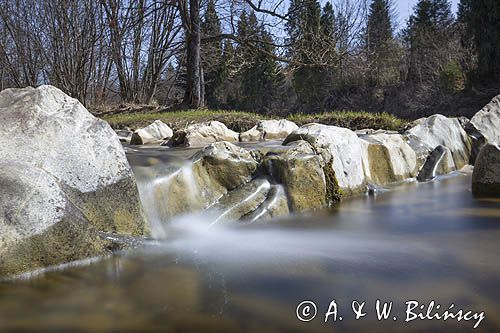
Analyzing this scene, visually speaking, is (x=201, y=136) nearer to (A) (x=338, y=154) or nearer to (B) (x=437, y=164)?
(A) (x=338, y=154)

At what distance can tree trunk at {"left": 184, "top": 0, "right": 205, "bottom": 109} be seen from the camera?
1387 cm

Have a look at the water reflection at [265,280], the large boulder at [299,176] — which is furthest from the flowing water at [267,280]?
the large boulder at [299,176]

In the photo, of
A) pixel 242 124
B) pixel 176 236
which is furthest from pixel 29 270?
pixel 242 124

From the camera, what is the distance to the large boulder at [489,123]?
331 inches

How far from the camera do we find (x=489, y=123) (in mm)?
8602

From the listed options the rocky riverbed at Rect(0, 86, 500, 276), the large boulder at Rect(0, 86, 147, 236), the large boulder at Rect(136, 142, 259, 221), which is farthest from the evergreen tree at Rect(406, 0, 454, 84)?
the large boulder at Rect(0, 86, 147, 236)

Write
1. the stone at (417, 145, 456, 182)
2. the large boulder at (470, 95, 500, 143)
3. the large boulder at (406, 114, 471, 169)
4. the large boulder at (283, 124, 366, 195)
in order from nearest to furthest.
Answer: the large boulder at (283, 124, 366, 195) → the stone at (417, 145, 456, 182) → the large boulder at (406, 114, 471, 169) → the large boulder at (470, 95, 500, 143)

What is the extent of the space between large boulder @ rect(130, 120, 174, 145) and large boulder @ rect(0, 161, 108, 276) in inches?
236

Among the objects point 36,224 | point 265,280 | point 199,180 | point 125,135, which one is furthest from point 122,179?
point 125,135

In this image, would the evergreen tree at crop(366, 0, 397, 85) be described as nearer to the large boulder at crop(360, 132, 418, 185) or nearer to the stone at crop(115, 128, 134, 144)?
the stone at crop(115, 128, 134, 144)

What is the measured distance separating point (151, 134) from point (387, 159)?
4.83 meters

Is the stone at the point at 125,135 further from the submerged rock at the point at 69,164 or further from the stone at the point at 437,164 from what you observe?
the submerged rock at the point at 69,164

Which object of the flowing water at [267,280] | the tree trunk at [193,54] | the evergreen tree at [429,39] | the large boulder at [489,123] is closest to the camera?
the flowing water at [267,280]

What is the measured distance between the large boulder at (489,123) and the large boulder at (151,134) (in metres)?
5.76
